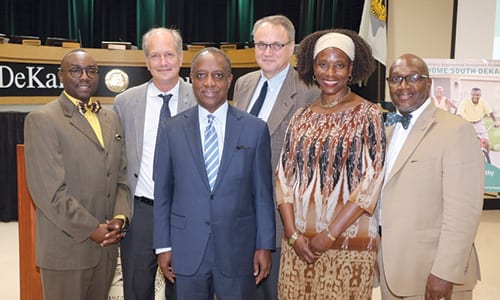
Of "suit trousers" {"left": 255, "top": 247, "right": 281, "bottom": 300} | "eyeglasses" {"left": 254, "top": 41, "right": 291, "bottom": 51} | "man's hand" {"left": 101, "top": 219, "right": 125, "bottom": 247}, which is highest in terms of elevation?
"eyeglasses" {"left": 254, "top": 41, "right": 291, "bottom": 51}

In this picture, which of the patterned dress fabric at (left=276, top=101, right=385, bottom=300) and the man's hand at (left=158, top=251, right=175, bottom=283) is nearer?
the patterned dress fabric at (left=276, top=101, right=385, bottom=300)

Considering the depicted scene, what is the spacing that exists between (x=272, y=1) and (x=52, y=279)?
792 cm

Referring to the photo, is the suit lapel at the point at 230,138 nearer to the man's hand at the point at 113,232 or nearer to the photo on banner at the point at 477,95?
the man's hand at the point at 113,232

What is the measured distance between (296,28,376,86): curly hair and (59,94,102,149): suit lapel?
1093 mm

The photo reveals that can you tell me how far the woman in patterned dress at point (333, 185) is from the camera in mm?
2268

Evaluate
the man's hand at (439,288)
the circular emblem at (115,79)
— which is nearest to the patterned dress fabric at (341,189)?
A: the man's hand at (439,288)

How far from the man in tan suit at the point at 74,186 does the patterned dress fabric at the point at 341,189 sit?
3.29 feet

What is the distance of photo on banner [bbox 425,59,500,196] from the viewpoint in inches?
228

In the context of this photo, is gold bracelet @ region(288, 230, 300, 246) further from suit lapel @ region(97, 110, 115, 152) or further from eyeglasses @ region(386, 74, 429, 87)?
suit lapel @ region(97, 110, 115, 152)

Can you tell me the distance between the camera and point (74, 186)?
8.55 feet

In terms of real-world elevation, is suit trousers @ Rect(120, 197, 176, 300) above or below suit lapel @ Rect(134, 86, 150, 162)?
below

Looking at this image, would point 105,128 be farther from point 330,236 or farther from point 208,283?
point 330,236

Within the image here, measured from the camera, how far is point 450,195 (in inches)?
85.4

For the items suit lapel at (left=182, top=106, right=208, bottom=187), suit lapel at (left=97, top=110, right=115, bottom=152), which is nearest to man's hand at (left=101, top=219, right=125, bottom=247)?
suit lapel at (left=97, top=110, right=115, bottom=152)
